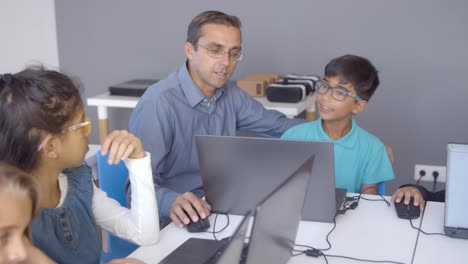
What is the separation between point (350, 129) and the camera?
2.11 metres

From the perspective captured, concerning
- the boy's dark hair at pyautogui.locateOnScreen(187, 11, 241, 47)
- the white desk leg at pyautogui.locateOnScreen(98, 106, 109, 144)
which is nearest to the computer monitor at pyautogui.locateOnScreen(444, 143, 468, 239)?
the boy's dark hair at pyautogui.locateOnScreen(187, 11, 241, 47)

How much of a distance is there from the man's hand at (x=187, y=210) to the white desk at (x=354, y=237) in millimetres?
26

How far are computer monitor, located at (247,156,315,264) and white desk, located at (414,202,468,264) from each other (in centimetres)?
35

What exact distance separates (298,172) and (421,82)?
93.0 inches

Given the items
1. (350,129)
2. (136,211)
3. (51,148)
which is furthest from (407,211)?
(51,148)

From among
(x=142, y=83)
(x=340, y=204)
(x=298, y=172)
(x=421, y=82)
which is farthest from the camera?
(x=142, y=83)

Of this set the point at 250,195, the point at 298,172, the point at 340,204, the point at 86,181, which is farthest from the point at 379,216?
the point at 86,181

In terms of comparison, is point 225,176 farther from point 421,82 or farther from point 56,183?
point 421,82

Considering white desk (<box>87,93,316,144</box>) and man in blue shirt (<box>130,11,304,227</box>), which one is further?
white desk (<box>87,93,316,144</box>)

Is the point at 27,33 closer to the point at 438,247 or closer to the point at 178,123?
the point at 178,123

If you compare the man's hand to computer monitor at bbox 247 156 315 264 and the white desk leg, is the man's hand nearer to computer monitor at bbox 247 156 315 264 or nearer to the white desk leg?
computer monitor at bbox 247 156 315 264

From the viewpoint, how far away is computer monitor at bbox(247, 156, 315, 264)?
989mm

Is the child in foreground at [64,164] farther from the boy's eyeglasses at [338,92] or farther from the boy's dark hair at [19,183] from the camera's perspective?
the boy's eyeglasses at [338,92]

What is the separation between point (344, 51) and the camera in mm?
3408
